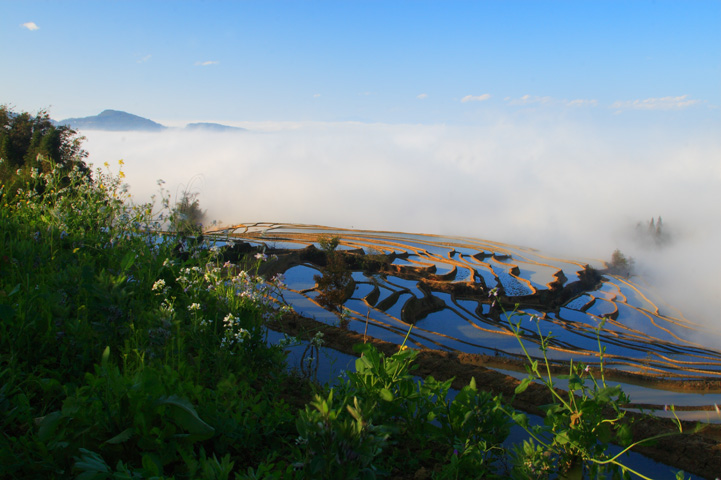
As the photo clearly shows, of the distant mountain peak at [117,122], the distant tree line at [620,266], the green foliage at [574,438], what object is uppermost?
the distant mountain peak at [117,122]

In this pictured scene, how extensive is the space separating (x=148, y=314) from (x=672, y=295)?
2951 cm

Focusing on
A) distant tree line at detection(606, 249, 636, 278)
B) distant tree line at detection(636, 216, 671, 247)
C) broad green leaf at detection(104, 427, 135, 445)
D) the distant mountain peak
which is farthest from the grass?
the distant mountain peak

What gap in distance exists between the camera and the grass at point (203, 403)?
1.69 m

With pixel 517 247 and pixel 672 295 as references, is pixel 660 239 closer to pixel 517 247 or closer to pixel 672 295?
pixel 672 295

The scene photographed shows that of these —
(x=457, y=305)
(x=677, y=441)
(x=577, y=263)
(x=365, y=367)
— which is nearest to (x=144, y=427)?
(x=365, y=367)

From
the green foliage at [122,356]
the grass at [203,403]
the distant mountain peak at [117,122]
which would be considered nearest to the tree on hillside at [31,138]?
the green foliage at [122,356]

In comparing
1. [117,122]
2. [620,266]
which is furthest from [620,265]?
[117,122]

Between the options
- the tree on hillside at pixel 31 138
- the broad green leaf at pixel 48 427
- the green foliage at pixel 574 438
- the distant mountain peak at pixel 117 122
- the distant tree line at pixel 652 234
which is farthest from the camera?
the distant mountain peak at pixel 117 122

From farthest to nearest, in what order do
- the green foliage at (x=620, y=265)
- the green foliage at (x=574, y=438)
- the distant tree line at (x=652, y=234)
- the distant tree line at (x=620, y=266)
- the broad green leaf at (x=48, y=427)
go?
the distant tree line at (x=652, y=234), the green foliage at (x=620, y=265), the distant tree line at (x=620, y=266), the green foliage at (x=574, y=438), the broad green leaf at (x=48, y=427)

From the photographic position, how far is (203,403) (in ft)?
6.94

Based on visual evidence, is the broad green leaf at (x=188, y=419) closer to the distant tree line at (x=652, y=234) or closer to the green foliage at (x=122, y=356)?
the green foliage at (x=122, y=356)

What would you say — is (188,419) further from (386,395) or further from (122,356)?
(122,356)

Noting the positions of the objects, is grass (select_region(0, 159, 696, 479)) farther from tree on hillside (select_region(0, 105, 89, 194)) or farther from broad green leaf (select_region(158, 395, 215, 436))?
tree on hillside (select_region(0, 105, 89, 194))

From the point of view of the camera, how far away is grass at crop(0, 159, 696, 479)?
1.69 meters
